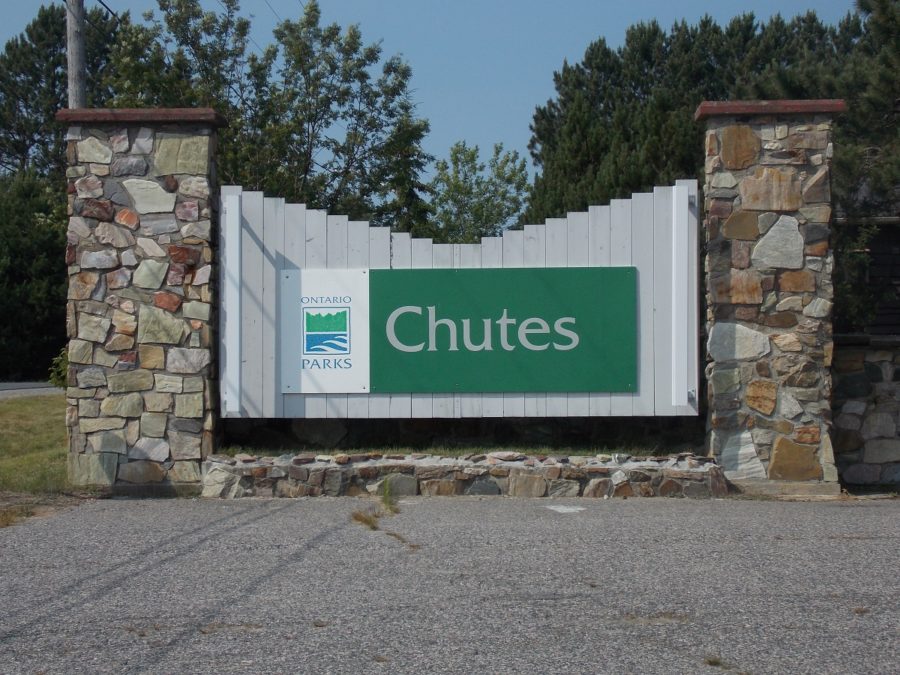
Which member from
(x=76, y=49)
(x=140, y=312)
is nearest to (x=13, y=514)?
(x=140, y=312)

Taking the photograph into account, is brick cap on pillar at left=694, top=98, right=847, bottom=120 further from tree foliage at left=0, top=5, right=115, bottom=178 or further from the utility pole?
tree foliage at left=0, top=5, right=115, bottom=178

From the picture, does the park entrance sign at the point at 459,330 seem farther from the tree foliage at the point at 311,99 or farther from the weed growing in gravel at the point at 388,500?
the tree foliage at the point at 311,99

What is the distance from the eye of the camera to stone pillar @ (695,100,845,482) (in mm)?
9797

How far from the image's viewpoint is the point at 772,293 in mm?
9844

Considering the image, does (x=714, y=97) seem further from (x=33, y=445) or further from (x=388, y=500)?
(x=388, y=500)

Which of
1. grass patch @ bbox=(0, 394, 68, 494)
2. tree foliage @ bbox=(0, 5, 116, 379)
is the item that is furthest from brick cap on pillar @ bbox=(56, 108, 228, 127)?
tree foliage @ bbox=(0, 5, 116, 379)

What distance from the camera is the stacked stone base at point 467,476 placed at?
9672 millimetres

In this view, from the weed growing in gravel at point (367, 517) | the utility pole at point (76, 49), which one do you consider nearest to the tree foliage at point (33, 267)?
the utility pole at point (76, 49)

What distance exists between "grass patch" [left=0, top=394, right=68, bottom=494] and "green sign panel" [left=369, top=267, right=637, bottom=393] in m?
3.48

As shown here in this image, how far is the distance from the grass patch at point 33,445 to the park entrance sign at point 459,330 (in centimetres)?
265

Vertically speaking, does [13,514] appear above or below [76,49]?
below

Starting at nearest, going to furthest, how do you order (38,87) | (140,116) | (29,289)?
(140,116) → (29,289) → (38,87)

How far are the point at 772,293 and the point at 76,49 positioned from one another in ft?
30.3

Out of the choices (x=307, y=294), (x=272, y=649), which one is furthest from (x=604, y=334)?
(x=272, y=649)
